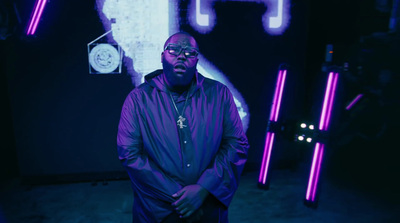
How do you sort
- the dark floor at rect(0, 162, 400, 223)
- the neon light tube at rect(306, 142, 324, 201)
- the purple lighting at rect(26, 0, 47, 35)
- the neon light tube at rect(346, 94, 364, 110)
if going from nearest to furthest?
1. the dark floor at rect(0, 162, 400, 223)
2. the neon light tube at rect(306, 142, 324, 201)
3. the purple lighting at rect(26, 0, 47, 35)
4. the neon light tube at rect(346, 94, 364, 110)

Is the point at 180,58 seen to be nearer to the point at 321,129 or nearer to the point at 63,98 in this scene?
the point at 321,129

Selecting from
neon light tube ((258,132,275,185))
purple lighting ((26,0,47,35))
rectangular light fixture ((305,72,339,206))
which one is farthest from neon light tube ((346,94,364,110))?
purple lighting ((26,0,47,35))

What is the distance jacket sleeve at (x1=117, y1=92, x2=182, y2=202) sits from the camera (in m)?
1.40

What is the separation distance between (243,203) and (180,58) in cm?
231

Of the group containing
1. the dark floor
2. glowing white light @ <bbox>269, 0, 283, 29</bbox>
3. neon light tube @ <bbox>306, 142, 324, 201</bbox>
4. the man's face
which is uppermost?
glowing white light @ <bbox>269, 0, 283, 29</bbox>

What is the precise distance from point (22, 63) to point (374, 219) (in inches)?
179

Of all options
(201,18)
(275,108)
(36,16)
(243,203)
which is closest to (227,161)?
(243,203)

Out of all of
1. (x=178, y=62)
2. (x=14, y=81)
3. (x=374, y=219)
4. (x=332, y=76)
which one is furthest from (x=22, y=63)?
(x=374, y=219)

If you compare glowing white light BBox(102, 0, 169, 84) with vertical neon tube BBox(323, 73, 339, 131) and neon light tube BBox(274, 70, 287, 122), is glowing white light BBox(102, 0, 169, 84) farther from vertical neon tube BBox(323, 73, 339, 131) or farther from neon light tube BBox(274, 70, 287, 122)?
vertical neon tube BBox(323, 73, 339, 131)

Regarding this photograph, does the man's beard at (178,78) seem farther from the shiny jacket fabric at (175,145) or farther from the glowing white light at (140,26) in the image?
the glowing white light at (140,26)

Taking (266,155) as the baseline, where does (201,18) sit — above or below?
above

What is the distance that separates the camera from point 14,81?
11.1ft

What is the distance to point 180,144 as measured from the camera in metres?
1.44

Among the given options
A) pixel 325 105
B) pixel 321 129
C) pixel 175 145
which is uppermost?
pixel 175 145
